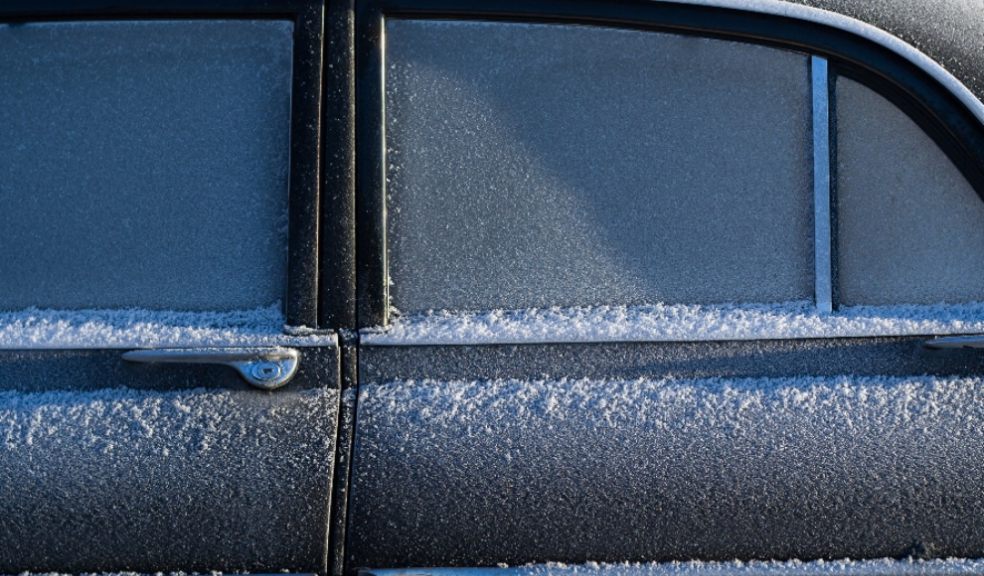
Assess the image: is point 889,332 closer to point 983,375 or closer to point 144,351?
point 983,375

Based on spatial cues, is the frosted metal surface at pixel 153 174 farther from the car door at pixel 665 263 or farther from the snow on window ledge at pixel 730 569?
the snow on window ledge at pixel 730 569

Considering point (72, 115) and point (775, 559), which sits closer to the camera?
point (775, 559)

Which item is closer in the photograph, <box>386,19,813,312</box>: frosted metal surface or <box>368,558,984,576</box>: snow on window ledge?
<box>368,558,984,576</box>: snow on window ledge

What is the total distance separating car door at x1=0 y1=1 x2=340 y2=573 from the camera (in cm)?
151

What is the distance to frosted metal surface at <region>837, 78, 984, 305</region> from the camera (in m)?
1.59

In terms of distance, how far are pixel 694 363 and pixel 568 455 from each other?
0.27 m

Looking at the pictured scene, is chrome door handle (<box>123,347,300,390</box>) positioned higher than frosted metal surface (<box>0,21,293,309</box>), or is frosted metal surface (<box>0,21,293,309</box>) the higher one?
frosted metal surface (<box>0,21,293,309</box>)

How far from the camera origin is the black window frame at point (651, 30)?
5.22ft

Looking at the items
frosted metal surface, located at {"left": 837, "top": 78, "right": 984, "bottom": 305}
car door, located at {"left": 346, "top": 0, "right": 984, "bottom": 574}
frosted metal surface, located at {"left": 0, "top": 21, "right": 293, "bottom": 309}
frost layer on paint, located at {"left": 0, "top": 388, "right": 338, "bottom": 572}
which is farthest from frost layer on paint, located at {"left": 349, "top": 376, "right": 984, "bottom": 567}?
frosted metal surface, located at {"left": 0, "top": 21, "right": 293, "bottom": 309}

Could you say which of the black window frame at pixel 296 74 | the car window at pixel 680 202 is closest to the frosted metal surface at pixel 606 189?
the car window at pixel 680 202

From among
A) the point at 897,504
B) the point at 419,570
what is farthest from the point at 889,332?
the point at 419,570

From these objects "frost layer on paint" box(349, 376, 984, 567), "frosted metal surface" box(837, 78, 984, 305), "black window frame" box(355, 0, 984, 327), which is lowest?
"frost layer on paint" box(349, 376, 984, 567)

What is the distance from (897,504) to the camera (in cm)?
Answer: 151

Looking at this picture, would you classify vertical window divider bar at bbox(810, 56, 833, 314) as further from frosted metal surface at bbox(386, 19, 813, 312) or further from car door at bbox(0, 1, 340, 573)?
car door at bbox(0, 1, 340, 573)
